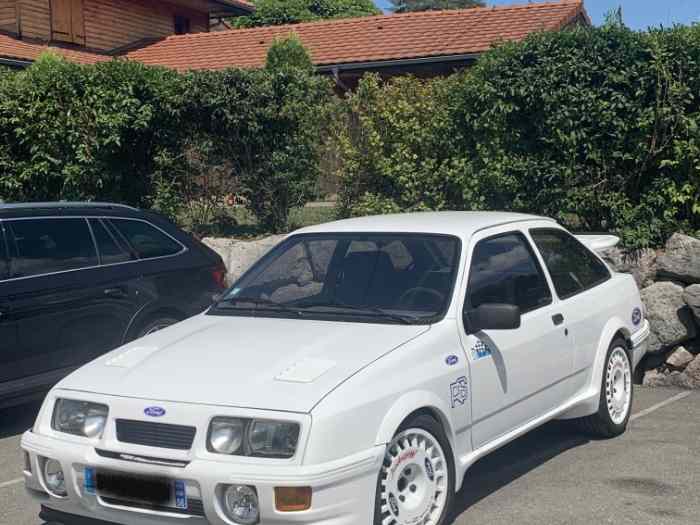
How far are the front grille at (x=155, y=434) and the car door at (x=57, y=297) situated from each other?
2.91 meters

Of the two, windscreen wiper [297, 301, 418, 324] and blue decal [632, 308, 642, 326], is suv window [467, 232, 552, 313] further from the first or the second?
blue decal [632, 308, 642, 326]

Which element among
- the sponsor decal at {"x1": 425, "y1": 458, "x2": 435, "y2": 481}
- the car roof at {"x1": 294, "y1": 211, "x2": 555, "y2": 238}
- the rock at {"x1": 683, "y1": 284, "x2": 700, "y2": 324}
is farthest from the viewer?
the rock at {"x1": 683, "y1": 284, "x2": 700, "y2": 324}

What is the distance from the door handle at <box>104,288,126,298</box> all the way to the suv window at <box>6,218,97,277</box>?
261 millimetres

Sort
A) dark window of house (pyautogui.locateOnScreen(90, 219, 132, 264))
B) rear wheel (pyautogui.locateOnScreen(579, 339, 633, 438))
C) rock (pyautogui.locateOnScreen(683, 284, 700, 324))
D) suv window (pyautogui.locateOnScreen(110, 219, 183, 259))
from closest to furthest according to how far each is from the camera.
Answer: rear wheel (pyautogui.locateOnScreen(579, 339, 633, 438)), dark window of house (pyautogui.locateOnScreen(90, 219, 132, 264)), suv window (pyautogui.locateOnScreen(110, 219, 183, 259)), rock (pyautogui.locateOnScreen(683, 284, 700, 324))

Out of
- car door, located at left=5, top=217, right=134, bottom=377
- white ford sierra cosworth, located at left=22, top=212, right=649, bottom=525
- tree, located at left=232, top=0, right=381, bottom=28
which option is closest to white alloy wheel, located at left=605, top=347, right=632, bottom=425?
white ford sierra cosworth, located at left=22, top=212, right=649, bottom=525

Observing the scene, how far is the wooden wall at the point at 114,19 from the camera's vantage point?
24797 mm

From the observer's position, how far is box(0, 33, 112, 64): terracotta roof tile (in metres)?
21.8

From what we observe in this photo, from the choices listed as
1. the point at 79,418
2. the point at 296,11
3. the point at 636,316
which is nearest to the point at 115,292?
the point at 79,418

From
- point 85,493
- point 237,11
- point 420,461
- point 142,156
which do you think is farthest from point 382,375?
point 237,11

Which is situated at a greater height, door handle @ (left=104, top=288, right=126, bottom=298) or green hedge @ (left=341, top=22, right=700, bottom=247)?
green hedge @ (left=341, top=22, right=700, bottom=247)

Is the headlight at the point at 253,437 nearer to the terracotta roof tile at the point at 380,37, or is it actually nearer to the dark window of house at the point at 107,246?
the dark window of house at the point at 107,246

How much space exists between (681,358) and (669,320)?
0.38m

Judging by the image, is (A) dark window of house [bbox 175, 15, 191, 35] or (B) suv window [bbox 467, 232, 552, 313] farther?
(A) dark window of house [bbox 175, 15, 191, 35]

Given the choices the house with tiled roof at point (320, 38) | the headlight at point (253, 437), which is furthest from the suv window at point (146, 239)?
the house with tiled roof at point (320, 38)
